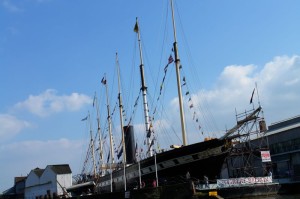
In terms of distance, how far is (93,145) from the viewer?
8431cm

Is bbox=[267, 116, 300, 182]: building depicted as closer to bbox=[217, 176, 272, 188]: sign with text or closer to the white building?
bbox=[217, 176, 272, 188]: sign with text

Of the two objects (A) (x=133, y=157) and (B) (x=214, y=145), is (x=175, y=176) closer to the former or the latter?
(B) (x=214, y=145)

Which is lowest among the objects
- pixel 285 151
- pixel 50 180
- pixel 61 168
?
pixel 50 180

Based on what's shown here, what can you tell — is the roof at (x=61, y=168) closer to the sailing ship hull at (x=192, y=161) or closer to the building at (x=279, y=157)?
the building at (x=279, y=157)

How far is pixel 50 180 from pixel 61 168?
3.02m

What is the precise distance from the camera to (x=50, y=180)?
76.9 meters

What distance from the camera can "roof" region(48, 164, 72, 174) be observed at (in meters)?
76.0

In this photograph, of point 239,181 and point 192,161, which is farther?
point 192,161

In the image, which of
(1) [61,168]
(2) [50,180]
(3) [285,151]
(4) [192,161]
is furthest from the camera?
(1) [61,168]

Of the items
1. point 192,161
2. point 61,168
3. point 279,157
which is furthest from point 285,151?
point 61,168

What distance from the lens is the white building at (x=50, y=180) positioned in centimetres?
7500

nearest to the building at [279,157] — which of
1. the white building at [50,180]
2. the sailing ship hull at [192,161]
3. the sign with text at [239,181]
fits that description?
the sign with text at [239,181]

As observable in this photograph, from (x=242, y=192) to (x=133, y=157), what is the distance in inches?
813

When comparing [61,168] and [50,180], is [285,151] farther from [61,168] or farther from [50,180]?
[50,180]
